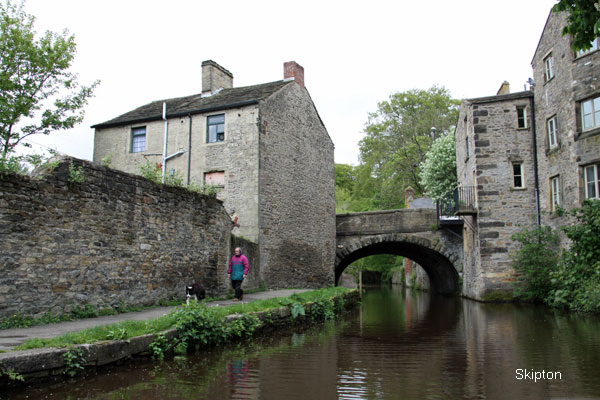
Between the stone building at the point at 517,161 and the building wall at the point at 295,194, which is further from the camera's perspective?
the building wall at the point at 295,194

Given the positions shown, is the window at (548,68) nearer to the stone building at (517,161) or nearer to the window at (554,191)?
the stone building at (517,161)

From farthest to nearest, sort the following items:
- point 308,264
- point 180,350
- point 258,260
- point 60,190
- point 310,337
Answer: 1. point 308,264
2. point 258,260
3. point 310,337
4. point 60,190
5. point 180,350

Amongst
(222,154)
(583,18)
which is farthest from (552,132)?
(222,154)

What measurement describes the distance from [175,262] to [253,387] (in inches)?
247

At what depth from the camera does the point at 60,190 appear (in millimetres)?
8039

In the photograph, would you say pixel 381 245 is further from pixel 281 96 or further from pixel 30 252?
pixel 30 252

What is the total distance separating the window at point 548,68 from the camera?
17.0 m

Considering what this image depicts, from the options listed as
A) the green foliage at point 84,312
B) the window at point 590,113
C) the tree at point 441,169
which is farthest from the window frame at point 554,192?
the green foliage at point 84,312

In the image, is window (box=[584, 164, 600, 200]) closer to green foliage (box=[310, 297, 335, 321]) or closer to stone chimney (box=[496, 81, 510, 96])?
stone chimney (box=[496, 81, 510, 96])

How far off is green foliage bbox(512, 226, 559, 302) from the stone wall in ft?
36.2

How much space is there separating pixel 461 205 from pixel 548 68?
585 cm

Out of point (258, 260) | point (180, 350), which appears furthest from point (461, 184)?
point (180, 350)

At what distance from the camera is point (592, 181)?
14859mm

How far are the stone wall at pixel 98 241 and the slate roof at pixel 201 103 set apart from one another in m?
6.74
